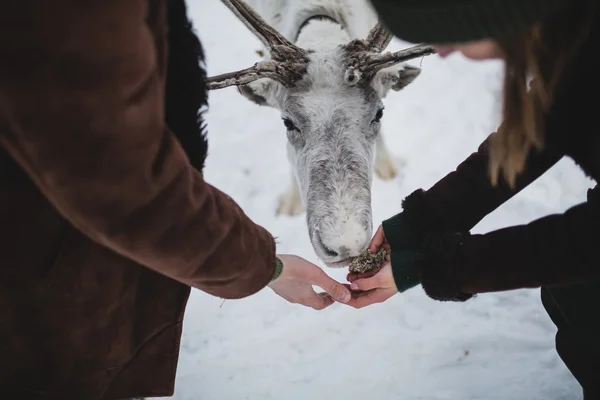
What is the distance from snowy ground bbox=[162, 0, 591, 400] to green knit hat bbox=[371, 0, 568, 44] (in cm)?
139

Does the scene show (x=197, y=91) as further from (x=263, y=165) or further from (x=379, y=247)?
(x=263, y=165)

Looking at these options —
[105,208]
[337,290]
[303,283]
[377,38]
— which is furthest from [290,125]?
[105,208]

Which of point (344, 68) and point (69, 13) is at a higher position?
point (69, 13)

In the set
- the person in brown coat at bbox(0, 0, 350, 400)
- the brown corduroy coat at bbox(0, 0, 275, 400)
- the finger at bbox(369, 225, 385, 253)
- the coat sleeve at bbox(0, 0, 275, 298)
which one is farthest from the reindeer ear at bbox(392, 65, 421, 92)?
the coat sleeve at bbox(0, 0, 275, 298)

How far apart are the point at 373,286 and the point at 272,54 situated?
171 cm

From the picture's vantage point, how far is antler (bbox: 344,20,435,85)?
2973mm

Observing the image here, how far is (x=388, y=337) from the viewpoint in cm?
346

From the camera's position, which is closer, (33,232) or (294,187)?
(33,232)

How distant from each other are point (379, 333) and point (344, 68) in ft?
6.38

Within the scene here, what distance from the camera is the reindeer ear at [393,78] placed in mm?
3356

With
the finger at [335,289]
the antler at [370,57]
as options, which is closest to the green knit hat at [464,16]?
the finger at [335,289]

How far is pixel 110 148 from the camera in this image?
0.97 meters

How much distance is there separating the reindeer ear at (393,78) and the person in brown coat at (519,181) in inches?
48.8

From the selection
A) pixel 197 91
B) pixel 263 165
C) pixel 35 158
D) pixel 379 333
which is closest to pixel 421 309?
pixel 379 333
